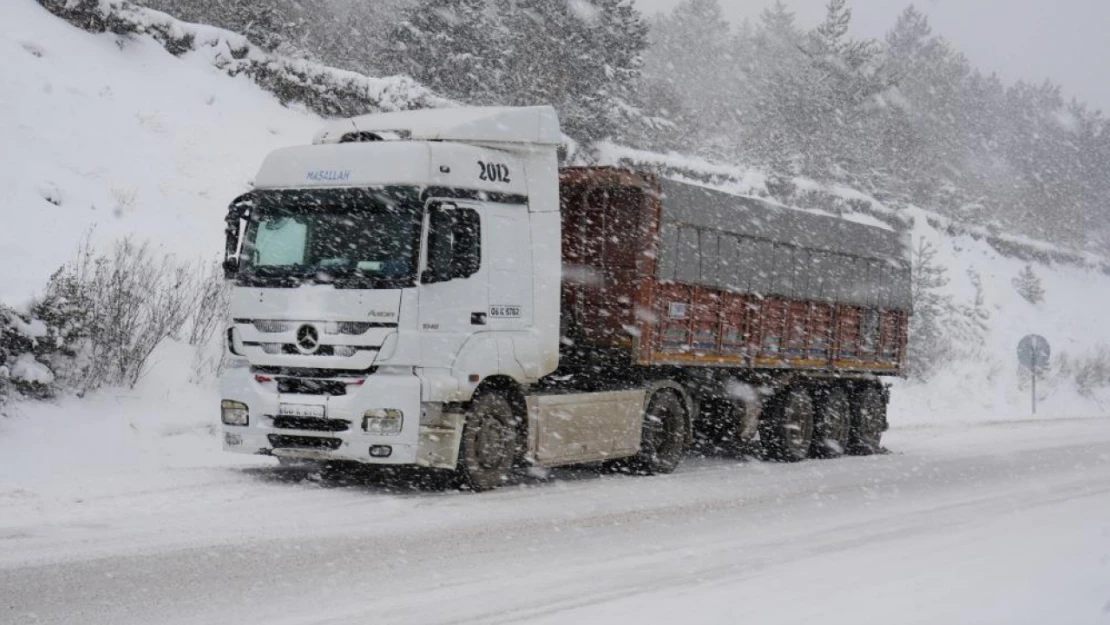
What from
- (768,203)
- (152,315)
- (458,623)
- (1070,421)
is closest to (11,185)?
(152,315)

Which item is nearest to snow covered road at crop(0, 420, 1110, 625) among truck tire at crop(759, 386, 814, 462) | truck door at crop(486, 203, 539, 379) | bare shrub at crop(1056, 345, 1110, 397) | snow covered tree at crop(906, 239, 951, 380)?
truck door at crop(486, 203, 539, 379)

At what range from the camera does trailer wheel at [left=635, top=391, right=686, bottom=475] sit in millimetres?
13711

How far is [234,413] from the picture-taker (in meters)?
10.8

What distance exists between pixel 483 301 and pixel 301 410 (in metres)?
2.00

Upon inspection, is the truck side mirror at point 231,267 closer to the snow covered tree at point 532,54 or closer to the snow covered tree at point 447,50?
the snow covered tree at point 532,54

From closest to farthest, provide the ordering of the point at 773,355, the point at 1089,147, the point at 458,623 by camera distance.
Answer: the point at 458,623 → the point at 773,355 → the point at 1089,147

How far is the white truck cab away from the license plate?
2cm

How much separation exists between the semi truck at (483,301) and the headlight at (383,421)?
0.01 metres

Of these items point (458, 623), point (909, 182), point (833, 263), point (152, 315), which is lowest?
point (458, 623)

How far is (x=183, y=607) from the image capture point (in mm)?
6160

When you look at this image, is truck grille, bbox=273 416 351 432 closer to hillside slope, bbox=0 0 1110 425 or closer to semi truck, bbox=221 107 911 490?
semi truck, bbox=221 107 911 490

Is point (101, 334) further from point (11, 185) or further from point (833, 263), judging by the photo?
point (833, 263)

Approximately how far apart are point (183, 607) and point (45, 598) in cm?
76

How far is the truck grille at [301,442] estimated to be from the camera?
1052 cm
